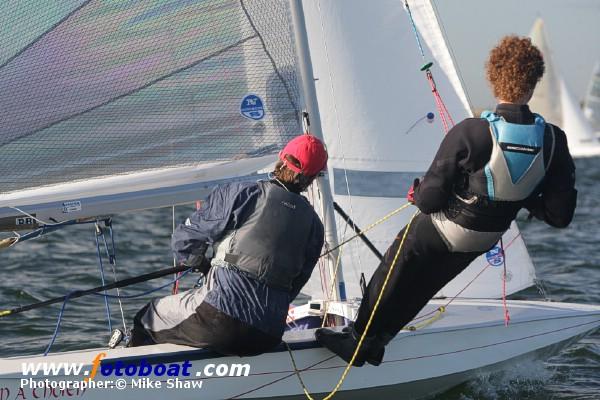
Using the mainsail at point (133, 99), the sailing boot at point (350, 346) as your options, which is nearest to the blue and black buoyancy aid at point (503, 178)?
the sailing boot at point (350, 346)

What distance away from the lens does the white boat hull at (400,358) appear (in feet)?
12.5

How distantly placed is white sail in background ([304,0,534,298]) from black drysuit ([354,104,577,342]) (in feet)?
3.92

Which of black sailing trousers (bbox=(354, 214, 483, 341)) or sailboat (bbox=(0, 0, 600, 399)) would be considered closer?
black sailing trousers (bbox=(354, 214, 483, 341))

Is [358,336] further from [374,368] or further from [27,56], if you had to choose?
[27,56]

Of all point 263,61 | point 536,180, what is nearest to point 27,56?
point 263,61

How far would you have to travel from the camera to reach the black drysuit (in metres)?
3.49

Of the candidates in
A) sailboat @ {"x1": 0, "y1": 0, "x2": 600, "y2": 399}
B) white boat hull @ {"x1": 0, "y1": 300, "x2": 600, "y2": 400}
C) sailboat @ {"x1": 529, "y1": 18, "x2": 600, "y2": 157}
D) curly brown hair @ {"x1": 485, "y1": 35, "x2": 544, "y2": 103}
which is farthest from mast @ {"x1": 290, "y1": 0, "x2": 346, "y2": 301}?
sailboat @ {"x1": 529, "y1": 18, "x2": 600, "y2": 157}

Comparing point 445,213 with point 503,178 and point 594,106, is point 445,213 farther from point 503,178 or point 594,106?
point 594,106

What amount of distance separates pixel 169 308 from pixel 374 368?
0.90 meters

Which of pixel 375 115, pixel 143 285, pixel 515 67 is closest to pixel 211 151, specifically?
pixel 375 115

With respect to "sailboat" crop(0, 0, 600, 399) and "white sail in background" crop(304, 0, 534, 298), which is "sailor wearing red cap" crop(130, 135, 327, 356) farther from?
"white sail in background" crop(304, 0, 534, 298)

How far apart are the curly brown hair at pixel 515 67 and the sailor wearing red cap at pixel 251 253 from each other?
0.71 meters

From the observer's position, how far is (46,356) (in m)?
3.81

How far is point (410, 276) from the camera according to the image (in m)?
3.79
